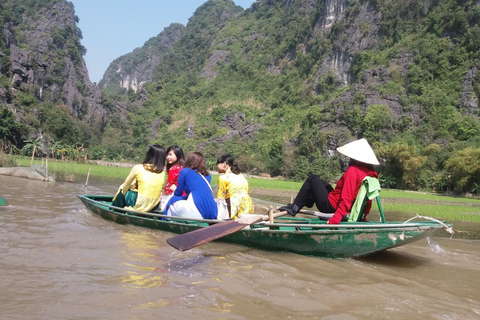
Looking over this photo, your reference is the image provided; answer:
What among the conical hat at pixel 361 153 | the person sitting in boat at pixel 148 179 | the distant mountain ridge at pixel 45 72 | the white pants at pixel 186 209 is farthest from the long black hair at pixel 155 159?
the distant mountain ridge at pixel 45 72

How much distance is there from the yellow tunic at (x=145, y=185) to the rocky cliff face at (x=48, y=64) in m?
40.0

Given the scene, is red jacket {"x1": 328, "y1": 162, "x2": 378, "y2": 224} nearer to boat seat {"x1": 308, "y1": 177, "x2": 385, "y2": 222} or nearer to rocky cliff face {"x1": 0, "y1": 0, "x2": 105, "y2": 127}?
boat seat {"x1": 308, "y1": 177, "x2": 385, "y2": 222}

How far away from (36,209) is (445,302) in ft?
21.1

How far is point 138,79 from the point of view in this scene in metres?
118

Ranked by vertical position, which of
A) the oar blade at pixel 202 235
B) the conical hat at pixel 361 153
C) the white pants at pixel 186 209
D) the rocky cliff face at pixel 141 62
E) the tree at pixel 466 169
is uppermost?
the rocky cliff face at pixel 141 62

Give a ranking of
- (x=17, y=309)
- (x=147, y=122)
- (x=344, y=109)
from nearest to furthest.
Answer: (x=17, y=309) → (x=344, y=109) → (x=147, y=122)

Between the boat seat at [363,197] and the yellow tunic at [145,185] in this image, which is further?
the yellow tunic at [145,185]

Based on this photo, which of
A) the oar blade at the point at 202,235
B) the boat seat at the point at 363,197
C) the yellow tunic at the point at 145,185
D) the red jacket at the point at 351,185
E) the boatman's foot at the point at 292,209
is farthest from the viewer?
the yellow tunic at the point at 145,185

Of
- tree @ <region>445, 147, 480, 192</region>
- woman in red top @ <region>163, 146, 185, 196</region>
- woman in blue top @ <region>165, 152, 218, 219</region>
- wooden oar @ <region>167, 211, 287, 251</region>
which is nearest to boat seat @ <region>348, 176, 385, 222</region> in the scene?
wooden oar @ <region>167, 211, 287, 251</region>

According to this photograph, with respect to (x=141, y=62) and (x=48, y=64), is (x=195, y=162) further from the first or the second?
(x=141, y=62)

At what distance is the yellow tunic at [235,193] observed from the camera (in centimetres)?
551

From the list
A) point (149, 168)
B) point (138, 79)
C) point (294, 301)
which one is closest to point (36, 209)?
point (149, 168)

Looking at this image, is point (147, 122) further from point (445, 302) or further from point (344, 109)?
point (445, 302)

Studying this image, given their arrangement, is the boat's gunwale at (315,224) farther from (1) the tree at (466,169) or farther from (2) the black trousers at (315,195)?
(1) the tree at (466,169)
